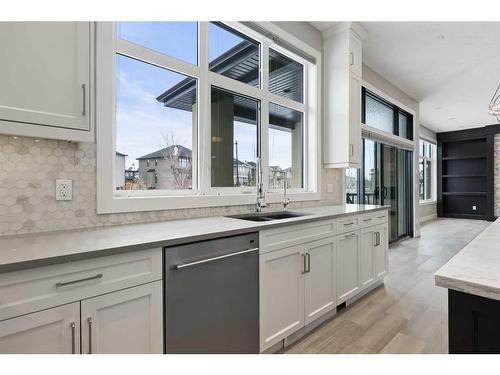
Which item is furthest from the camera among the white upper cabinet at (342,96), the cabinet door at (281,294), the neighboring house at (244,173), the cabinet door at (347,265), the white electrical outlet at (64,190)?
the white upper cabinet at (342,96)

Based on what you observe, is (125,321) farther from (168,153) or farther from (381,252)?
(381,252)

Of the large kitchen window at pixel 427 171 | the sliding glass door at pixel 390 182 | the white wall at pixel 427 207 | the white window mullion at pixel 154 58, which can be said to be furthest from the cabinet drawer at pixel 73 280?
the large kitchen window at pixel 427 171

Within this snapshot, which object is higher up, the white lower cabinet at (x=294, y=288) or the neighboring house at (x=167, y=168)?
the neighboring house at (x=167, y=168)

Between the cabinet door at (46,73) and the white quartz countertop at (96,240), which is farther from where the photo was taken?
the cabinet door at (46,73)

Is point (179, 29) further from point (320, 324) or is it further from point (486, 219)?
point (486, 219)

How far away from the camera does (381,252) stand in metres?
3.16

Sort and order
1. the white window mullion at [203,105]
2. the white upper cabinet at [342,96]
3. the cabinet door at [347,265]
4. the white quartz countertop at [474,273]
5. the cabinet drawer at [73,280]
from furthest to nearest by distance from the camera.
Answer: the white upper cabinet at [342,96]
the cabinet door at [347,265]
the white window mullion at [203,105]
the cabinet drawer at [73,280]
the white quartz countertop at [474,273]

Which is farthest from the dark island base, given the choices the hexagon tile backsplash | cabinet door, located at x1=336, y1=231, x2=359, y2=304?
the hexagon tile backsplash

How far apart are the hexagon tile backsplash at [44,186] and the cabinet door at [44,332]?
2.03 feet

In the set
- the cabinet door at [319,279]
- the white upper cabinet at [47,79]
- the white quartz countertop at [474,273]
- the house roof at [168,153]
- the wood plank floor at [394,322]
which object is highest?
the white upper cabinet at [47,79]

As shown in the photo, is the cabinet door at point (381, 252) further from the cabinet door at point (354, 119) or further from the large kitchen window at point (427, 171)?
the large kitchen window at point (427, 171)

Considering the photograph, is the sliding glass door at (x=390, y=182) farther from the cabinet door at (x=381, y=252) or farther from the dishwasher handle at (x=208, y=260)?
the dishwasher handle at (x=208, y=260)

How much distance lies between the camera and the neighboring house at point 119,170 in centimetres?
189

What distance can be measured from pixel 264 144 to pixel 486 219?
31.2ft
